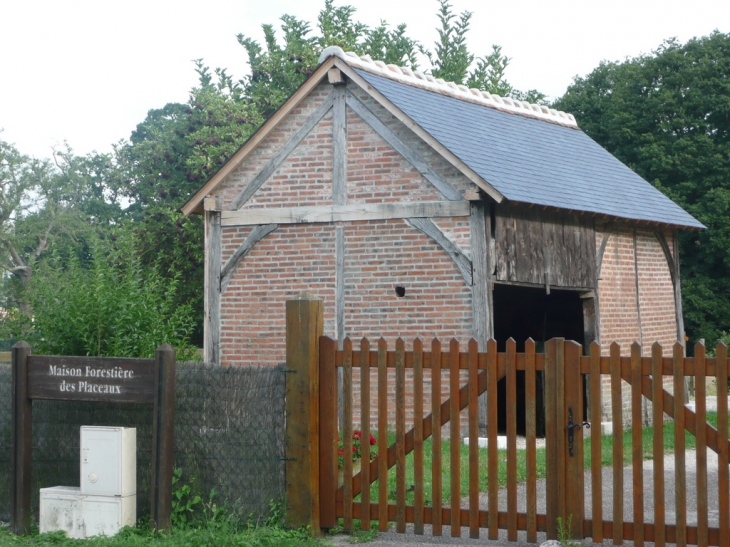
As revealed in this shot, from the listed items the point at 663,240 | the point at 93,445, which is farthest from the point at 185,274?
the point at 93,445

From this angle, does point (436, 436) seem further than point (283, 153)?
No

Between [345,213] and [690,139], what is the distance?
22.1 meters

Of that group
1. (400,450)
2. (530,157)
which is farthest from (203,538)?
(530,157)

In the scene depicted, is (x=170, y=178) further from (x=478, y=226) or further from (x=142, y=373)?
(x=142, y=373)

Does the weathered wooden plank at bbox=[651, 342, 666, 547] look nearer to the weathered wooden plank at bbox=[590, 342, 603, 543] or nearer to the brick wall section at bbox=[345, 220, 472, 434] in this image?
the weathered wooden plank at bbox=[590, 342, 603, 543]

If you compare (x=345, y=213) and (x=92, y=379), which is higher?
(x=345, y=213)

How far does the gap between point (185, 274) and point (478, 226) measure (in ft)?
46.6

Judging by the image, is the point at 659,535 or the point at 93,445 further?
the point at 93,445

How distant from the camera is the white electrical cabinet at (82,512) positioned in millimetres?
7598

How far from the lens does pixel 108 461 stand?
25.1 ft

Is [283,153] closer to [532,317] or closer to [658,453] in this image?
[532,317]

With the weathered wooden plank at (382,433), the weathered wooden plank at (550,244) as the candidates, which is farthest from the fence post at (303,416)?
the weathered wooden plank at (550,244)

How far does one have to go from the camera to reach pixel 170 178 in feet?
98.7

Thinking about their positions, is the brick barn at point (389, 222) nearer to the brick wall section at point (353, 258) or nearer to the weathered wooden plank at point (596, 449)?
the brick wall section at point (353, 258)
